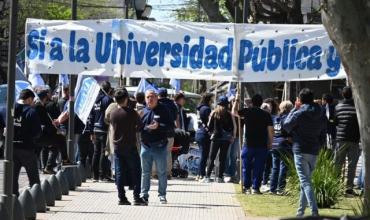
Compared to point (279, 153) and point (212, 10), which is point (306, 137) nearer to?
point (279, 153)

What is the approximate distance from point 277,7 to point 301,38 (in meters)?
9.71

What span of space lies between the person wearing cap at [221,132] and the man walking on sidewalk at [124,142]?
16.4 feet

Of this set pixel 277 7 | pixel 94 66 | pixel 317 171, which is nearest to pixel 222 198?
pixel 317 171

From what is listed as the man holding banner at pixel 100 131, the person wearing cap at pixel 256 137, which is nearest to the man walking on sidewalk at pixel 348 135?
the person wearing cap at pixel 256 137

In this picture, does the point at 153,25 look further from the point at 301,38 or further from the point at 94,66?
the point at 301,38

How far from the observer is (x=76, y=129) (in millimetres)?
18906

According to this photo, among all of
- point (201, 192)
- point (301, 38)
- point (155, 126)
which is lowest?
point (201, 192)

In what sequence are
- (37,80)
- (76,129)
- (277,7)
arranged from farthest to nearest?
(277,7) < (37,80) < (76,129)

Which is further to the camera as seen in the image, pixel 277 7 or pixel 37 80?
pixel 277 7

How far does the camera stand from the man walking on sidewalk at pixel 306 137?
12.7 meters

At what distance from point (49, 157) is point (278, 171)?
18.2 ft

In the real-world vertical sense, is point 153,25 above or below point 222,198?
above

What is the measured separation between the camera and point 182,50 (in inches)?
650

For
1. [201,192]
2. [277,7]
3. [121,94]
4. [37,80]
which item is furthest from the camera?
[277,7]
